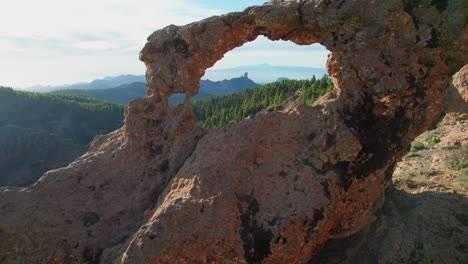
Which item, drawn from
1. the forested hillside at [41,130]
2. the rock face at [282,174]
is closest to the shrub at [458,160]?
the rock face at [282,174]

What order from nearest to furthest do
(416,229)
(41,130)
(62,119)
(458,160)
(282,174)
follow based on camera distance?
1. (282,174)
2. (416,229)
3. (458,160)
4. (41,130)
5. (62,119)

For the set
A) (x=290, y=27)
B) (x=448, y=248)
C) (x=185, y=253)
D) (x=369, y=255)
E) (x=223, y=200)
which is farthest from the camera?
(x=290, y=27)

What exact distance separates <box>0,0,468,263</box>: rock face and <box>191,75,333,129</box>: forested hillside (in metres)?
22.7

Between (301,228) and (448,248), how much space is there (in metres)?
4.33

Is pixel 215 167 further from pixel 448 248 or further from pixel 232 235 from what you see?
pixel 448 248

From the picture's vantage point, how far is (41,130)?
8625 centimetres

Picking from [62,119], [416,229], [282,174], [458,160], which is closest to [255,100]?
[458,160]

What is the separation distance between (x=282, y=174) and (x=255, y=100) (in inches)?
2080

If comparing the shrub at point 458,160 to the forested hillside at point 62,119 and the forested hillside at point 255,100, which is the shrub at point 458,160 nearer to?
the forested hillside at point 62,119

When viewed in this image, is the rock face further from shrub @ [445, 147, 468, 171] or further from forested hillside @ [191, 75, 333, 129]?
forested hillside @ [191, 75, 333, 129]

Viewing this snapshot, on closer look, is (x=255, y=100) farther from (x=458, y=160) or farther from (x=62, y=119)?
(x=62, y=119)

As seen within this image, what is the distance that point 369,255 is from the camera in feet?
25.1

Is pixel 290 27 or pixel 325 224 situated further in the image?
pixel 290 27

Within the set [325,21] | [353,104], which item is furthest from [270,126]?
[325,21]
